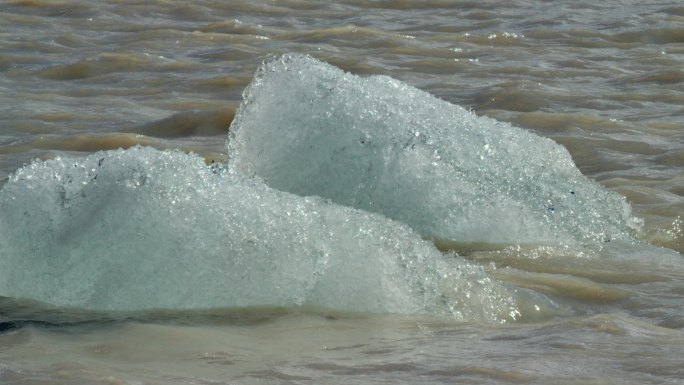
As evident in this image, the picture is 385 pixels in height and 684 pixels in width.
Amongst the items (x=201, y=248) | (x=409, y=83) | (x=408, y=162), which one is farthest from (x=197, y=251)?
(x=409, y=83)

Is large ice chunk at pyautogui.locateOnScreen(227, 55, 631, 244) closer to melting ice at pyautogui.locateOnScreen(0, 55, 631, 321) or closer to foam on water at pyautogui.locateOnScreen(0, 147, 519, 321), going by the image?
melting ice at pyautogui.locateOnScreen(0, 55, 631, 321)

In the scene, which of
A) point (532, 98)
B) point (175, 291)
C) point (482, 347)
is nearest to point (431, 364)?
point (482, 347)

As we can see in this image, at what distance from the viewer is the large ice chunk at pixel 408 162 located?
165 inches

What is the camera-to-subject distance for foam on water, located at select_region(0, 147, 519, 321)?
134 inches

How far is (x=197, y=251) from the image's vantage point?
3.39 meters

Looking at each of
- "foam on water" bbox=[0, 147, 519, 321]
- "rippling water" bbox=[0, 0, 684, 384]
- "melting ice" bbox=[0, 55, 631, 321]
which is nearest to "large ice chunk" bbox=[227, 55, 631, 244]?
"rippling water" bbox=[0, 0, 684, 384]

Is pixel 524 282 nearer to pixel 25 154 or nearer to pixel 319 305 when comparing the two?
pixel 319 305

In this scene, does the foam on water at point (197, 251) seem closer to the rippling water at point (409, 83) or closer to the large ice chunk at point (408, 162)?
the rippling water at point (409, 83)

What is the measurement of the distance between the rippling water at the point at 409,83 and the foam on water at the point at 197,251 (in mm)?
67

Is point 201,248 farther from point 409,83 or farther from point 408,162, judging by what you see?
point 409,83

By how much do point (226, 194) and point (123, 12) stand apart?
704cm

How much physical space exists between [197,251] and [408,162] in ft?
3.35

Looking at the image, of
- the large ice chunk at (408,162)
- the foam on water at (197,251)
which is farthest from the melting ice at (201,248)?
the large ice chunk at (408,162)

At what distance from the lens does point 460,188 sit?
4211mm
